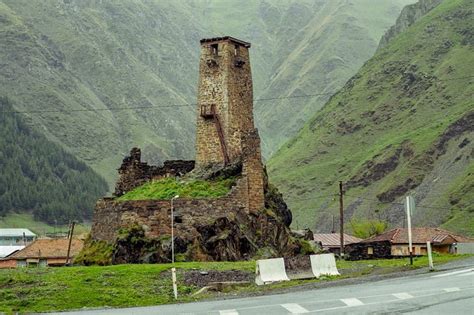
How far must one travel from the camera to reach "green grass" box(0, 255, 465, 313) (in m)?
32.2

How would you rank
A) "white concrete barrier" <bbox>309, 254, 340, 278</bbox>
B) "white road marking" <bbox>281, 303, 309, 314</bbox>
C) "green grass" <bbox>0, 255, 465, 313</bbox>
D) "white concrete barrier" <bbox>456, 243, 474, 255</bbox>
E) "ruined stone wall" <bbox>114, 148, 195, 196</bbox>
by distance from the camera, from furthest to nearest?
"white concrete barrier" <bbox>456, 243, 474, 255</bbox>
"ruined stone wall" <bbox>114, 148, 195, 196</bbox>
"white concrete barrier" <bbox>309, 254, 340, 278</bbox>
"green grass" <bbox>0, 255, 465, 313</bbox>
"white road marking" <bbox>281, 303, 309, 314</bbox>

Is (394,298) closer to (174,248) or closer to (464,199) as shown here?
(174,248)

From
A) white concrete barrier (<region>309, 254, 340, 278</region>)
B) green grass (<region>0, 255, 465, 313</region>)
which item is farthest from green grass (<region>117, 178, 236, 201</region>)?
white concrete barrier (<region>309, 254, 340, 278</region>)

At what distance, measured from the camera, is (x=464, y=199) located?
458 feet

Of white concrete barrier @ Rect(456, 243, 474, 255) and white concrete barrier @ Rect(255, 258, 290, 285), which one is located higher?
white concrete barrier @ Rect(456, 243, 474, 255)

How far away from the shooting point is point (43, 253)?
373 feet

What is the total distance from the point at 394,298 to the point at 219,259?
2856cm

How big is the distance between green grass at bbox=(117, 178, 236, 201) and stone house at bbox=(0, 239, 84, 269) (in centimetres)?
5145

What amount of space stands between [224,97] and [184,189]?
278 inches

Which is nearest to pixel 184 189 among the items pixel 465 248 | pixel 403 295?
pixel 465 248

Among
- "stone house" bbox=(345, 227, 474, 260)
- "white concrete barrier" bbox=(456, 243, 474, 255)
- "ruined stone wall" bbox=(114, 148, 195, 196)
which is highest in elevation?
"ruined stone wall" bbox=(114, 148, 195, 196)

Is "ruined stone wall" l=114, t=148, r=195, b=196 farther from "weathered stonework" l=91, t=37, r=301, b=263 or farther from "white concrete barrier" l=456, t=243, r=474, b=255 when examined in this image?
"white concrete barrier" l=456, t=243, r=474, b=255

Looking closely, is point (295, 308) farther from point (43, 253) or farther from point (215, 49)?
point (43, 253)

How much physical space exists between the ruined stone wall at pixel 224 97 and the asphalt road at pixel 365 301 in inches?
1181
